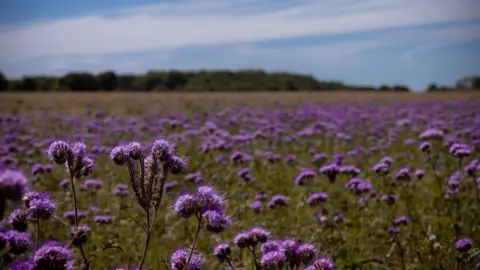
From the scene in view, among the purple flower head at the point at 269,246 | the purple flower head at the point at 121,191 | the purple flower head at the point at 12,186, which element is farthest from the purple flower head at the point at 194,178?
the purple flower head at the point at 12,186

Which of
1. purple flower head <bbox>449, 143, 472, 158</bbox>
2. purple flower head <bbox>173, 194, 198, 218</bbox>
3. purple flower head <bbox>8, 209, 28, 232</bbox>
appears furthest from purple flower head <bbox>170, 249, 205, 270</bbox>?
purple flower head <bbox>449, 143, 472, 158</bbox>

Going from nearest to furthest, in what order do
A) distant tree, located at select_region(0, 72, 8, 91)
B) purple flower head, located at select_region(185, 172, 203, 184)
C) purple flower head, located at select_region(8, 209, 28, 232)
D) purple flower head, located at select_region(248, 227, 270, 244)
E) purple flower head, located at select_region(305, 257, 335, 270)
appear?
purple flower head, located at select_region(305, 257, 335, 270)
purple flower head, located at select_region(8, 209, 28, 232)
purple flower head, located at select_region(248, 227, 270, 244)
purple flower head, located at select_region(185, 172, 203, 184)
distant tree, located at select_region(0, 72, 8, 91)

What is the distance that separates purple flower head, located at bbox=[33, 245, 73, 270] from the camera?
99.4 inches

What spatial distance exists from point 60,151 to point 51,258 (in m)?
0.60

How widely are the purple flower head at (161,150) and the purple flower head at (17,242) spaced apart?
97 centimetres

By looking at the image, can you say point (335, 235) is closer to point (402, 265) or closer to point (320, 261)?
point (402, 265)

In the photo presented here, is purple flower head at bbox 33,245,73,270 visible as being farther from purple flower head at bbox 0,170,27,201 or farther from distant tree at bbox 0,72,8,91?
distant tree at bbox 0,72,8,91

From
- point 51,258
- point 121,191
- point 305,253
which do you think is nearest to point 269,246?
point 305,253

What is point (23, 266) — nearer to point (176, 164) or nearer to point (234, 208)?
point (176, 164)

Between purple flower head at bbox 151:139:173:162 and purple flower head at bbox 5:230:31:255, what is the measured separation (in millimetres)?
971

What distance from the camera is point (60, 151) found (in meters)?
2.88

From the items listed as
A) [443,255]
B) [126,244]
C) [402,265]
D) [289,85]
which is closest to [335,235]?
[402,265]

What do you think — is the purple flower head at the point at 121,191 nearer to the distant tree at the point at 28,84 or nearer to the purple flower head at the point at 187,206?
the purple flower head at the point at 187,206

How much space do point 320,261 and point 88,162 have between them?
1391 mm
